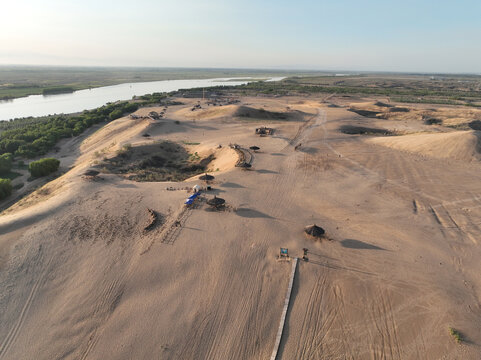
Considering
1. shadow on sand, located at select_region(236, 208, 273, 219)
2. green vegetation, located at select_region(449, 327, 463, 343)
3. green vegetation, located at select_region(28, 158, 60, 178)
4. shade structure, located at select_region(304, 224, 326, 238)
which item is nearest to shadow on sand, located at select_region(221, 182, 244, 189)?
shadow on sand, located at select_region(236, 208, 273, 219)

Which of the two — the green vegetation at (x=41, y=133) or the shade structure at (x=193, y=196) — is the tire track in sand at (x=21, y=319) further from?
the green vegetation at (x=41, y=133)

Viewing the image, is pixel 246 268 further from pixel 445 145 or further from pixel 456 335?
pixel 445 145

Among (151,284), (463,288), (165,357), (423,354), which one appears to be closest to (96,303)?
(151,284)

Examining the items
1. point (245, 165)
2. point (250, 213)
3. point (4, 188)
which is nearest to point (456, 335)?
point (250, 213)

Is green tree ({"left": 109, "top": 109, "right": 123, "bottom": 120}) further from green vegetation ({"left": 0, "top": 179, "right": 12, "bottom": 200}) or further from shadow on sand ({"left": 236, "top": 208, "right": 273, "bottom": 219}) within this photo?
shadow on sand ({"left": 236, "top": 208, "right": 273, "bottom": 219})

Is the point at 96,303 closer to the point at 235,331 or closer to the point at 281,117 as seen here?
the point at 235,331

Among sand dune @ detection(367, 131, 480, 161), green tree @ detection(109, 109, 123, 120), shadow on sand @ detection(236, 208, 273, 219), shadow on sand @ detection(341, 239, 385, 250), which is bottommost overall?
green tree @ detection(109, 109, 123, 120)
